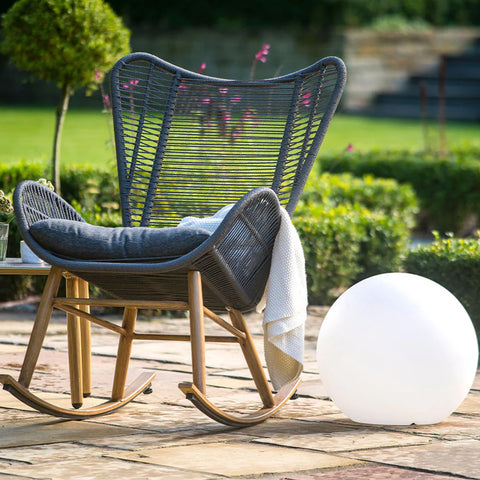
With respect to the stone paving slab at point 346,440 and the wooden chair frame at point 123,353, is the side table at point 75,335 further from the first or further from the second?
the stone paving slab at point 346,440

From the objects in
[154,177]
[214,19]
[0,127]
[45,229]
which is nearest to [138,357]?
[154,177]

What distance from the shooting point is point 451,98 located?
1708 cm

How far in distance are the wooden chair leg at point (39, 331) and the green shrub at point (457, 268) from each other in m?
2.44

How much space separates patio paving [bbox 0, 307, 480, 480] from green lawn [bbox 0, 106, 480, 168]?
8.71 m

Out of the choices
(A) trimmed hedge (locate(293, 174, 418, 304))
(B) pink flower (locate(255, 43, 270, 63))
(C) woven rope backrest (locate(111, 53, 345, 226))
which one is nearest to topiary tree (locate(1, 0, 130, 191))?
(B) pink flower (locate(255, 43, 270, 63))

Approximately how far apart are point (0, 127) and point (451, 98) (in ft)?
25.1

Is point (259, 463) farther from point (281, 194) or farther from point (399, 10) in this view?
point (399, 10)

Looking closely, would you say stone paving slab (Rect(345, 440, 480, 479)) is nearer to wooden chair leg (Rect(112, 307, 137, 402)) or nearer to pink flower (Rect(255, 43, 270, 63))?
wooden chair leg (Rect(112, 307, 137, 402))

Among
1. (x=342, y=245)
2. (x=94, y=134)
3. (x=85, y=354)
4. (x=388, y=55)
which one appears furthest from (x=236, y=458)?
(x=388, y=55)

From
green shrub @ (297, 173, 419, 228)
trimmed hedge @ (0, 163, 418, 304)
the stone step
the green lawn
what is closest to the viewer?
trimmed hedge @ (0, 163, 418, 304)

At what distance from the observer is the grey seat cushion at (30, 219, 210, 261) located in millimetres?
2877

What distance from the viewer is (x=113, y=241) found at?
2.94 metres

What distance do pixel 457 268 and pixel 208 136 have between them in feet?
5.20

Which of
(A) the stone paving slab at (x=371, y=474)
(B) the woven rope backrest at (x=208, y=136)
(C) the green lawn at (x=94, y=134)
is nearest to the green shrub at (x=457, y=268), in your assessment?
(B) the woven rope backrest at (x=208, y=136)
